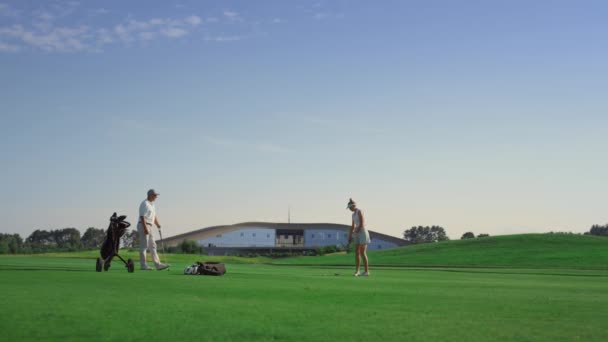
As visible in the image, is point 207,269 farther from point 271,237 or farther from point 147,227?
point 271,237

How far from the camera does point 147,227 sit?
21156mm

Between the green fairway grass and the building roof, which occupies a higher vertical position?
the building roof

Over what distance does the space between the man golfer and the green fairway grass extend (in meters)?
31.0

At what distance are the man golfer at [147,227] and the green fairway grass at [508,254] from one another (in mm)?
31020

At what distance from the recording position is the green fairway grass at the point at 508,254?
168ft

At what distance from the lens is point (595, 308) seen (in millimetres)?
10359

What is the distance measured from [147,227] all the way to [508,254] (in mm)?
44589

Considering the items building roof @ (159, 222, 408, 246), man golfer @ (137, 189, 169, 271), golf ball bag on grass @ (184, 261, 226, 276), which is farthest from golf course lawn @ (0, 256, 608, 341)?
building roof @ (159, 222, 408, 246)

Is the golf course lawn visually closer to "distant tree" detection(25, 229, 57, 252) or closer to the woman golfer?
the woman golfer

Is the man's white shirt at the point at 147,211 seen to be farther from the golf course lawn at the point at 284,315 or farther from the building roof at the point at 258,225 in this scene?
the building roof at the point at 258,225

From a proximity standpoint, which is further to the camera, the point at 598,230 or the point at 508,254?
the point at 598,230

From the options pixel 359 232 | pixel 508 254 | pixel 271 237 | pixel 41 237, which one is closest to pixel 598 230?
pixel 271 237

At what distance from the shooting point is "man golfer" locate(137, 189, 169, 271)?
69.4 feet

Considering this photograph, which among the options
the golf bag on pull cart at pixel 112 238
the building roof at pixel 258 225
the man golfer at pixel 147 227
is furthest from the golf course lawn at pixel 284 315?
the building roof at pixel 258 225
